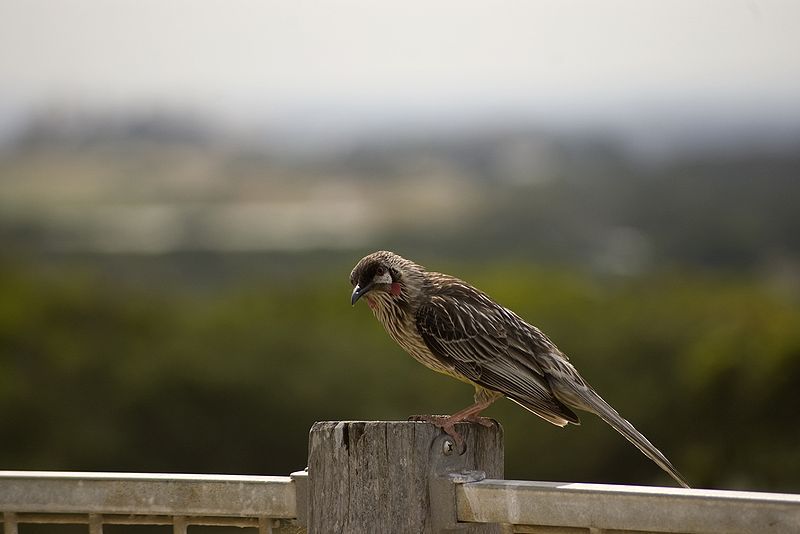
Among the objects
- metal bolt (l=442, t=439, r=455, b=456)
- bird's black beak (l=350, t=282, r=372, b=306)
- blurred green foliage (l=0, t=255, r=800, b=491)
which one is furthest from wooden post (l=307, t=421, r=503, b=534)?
blurred green foliage (l=0, t=255, r=800, b=491)

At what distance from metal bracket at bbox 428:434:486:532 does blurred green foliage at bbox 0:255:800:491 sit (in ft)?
18.5

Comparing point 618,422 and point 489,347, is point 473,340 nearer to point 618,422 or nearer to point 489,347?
point 489,347

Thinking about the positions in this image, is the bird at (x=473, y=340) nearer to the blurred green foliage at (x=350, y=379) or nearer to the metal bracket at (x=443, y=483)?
the metal bracket at (x=443, y=483)

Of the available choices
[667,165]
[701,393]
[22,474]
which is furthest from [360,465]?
[667,165]

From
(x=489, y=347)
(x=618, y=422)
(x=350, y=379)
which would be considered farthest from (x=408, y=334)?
(x=350, y=379)

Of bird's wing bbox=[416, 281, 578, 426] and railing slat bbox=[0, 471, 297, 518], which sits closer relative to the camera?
railing slat bbox=[0, 471, 297, 518]

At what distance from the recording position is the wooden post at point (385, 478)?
3.15 m

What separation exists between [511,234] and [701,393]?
9435 mm

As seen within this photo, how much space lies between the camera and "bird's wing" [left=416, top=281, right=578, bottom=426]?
4676 mm

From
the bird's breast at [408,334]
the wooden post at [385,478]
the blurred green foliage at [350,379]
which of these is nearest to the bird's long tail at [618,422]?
the bird's breast at [408,334]

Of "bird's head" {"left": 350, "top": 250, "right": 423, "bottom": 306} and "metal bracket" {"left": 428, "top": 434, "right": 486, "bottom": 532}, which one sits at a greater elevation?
"bird's head" {"left": 350, "top": 250, "right": 423, "bottom": 306}

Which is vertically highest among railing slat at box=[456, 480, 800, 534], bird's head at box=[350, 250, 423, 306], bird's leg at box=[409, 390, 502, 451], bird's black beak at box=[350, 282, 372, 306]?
bird's head at box=[350, 250, 423, 306]

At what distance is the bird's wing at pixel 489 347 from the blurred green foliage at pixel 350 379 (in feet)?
13.3

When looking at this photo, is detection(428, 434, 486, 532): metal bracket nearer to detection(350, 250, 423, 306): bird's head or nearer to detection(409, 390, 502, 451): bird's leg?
detection(409, 390, 502, 451): bird's leg
